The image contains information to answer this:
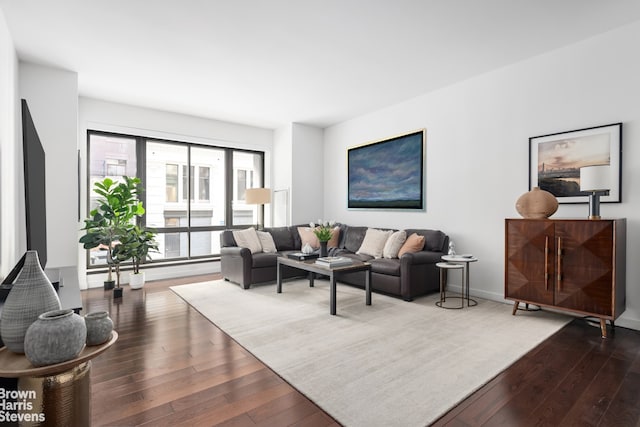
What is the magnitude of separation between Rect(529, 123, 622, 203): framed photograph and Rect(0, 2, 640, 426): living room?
0.07 m

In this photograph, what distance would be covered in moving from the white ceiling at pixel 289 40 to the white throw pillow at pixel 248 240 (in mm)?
2121

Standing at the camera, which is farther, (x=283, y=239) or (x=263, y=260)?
(x=283, y=239)

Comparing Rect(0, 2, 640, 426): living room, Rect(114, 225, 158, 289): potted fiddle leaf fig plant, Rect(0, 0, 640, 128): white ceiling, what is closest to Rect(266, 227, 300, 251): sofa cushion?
Rect(0, 2, 640, 426): living room

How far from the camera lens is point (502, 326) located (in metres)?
3.22

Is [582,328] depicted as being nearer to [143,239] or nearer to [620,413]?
[620,413]

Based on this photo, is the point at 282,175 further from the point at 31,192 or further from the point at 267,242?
the point at 31,192

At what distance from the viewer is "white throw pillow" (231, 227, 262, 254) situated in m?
5.19

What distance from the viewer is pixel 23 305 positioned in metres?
1.29

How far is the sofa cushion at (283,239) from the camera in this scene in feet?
18.9

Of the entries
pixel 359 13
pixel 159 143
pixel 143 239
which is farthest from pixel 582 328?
pixel 159 143

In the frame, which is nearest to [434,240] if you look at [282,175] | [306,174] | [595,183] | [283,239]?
[595,183]

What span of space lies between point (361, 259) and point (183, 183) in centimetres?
358

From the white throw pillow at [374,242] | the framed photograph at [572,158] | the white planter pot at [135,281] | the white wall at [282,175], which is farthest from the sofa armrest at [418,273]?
the white planter pot at [135,281]

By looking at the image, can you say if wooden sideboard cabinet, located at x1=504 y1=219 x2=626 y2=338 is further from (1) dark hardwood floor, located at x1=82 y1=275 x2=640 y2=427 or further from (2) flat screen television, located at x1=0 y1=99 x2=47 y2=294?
(2) flat screen television, located at x1=0 y1=99 x2=47 y2=294
